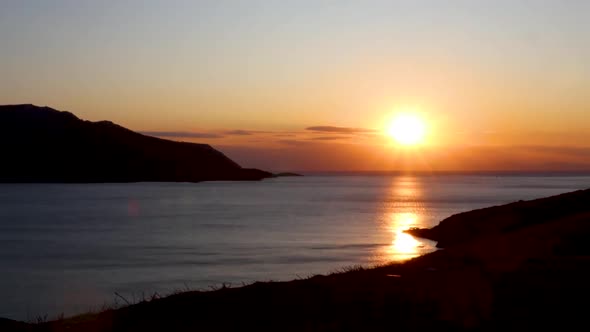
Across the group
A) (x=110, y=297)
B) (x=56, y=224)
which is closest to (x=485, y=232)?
(x=110, y=297)

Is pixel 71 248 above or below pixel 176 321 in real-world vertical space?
below

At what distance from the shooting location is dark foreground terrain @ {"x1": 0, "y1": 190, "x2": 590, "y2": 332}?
11.9 metres

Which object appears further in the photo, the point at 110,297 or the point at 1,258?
the point at 1,258

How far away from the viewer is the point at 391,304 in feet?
43.0

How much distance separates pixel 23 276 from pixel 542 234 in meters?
28.5

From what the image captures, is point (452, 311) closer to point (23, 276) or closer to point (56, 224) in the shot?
point (23, 276)

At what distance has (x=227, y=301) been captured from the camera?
14156 mm

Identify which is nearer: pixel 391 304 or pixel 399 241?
pixel 391 304

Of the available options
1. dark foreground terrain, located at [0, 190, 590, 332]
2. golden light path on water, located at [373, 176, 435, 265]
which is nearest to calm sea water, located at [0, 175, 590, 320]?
golden light path on water, located at [373, 176, 435, 265]

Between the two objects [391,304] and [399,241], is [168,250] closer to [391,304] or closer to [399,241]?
[399,241]

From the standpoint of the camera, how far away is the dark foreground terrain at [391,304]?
11945 millimetres

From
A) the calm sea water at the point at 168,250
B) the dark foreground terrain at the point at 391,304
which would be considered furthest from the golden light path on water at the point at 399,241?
the dark foreground terrain at the point at 391,304

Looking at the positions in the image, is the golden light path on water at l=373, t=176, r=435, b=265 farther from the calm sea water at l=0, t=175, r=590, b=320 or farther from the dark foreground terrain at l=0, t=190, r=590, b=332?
the dark foreground terrain at l=0, t=190, r=590, b=332

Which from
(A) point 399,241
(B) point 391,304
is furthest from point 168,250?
(B) point 391,304
